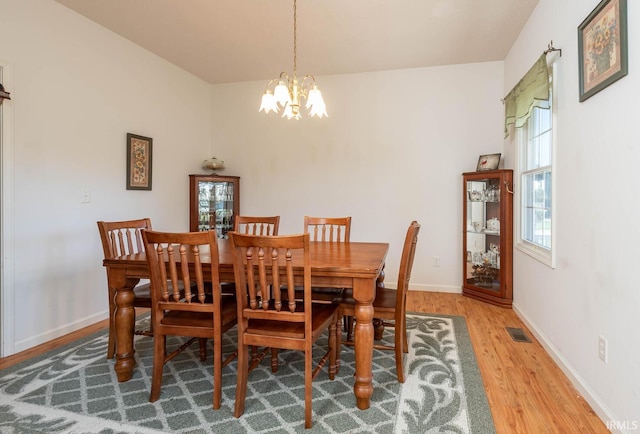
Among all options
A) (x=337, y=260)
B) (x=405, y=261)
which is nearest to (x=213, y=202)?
(x=337, y=260)

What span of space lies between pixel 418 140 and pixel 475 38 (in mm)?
1190

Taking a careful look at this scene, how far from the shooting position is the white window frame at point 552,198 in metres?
2.44

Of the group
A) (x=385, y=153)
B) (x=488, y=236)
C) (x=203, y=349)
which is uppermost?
(x=385, y=153)

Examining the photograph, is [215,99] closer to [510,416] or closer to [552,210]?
[552,210]

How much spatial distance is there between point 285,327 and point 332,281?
330 millimetres

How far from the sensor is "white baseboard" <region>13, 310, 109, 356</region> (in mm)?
2589

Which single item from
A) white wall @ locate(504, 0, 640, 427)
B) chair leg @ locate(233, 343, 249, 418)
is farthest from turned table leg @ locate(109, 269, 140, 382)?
white wall @ locate(504, 0, 640, 427)

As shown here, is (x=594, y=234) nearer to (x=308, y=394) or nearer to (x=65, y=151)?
(x=308, y=394)

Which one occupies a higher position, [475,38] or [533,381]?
[475,38]

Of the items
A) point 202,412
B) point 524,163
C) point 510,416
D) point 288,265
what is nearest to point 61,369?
point 202,412

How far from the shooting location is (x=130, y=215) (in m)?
Answer: 3.55

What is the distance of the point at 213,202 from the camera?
453 cm

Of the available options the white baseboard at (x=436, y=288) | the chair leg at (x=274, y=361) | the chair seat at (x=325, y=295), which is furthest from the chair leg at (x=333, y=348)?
the white baseboard at (x=436, y=288)

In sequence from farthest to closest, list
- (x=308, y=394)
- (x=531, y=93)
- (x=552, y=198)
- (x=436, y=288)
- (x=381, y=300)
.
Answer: (x=436, y=288)
(x=531, y=93)
(x=552, y=198)
(x=381, y=300)
(x=308, y=394)
